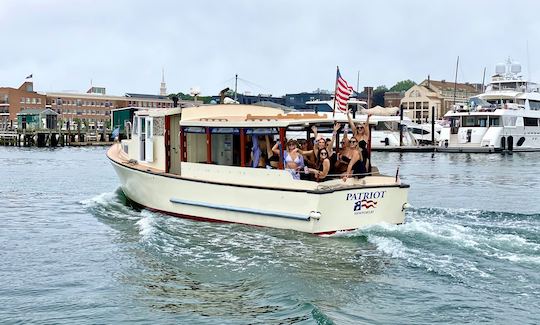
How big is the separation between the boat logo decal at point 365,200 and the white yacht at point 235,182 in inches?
0.9

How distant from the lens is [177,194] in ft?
55.8

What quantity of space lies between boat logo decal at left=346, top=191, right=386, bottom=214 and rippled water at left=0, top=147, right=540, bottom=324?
477mm

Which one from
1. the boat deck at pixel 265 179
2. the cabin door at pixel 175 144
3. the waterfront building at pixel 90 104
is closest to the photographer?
the boat deck at pixel 265 179

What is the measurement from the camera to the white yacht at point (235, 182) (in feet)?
46.9

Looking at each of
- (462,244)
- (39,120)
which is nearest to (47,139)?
(39,120)

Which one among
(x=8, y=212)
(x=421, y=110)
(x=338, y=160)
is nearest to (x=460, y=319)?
(x=338, y=160)

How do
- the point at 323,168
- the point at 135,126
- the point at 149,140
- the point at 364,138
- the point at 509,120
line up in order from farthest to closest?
the point at 509,120 < the point at 135,126 < the point at 149,140 < the point at 364,138 < the point at 323,168

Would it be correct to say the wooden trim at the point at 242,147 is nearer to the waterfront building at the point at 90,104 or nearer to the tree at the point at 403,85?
the waterfront building at the point at 90,104

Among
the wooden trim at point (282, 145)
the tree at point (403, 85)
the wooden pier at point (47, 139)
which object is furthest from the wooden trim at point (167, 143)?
the tree at point (403, 85)

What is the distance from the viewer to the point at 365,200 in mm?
14344

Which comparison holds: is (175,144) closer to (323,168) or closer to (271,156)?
(271,156)

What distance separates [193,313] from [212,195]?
6.73 meters

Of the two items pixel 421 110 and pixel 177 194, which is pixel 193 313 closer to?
pixel 177 194

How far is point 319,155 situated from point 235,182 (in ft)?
7.44
